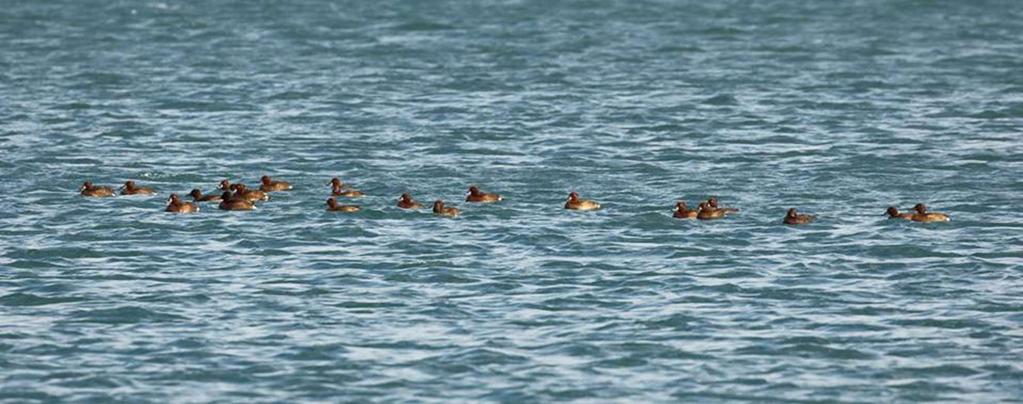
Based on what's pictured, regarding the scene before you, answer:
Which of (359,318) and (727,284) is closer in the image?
(359,318)

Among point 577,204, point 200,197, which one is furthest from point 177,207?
point 577,204

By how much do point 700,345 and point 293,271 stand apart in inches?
268

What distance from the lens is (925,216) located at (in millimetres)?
30953

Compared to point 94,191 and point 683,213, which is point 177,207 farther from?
point 683,213

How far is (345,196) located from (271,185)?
1387mm

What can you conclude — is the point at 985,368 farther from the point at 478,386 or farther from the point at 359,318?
the point at 359,318

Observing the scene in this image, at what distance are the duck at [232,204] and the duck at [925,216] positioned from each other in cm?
Answer: 1040

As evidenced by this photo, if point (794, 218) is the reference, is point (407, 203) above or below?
above

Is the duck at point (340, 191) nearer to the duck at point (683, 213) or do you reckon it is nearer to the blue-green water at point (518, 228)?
the blue-green water at point (518, 228)

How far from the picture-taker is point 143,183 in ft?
115

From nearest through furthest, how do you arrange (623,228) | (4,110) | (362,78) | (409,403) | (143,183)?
1. (409,403)
2. (623,228)
3. (143,183)
4. (4,110)
5. (362,78)

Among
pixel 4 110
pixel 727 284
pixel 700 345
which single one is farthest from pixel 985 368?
pixel 4 110

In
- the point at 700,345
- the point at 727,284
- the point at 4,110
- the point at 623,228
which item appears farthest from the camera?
the point at 4,110

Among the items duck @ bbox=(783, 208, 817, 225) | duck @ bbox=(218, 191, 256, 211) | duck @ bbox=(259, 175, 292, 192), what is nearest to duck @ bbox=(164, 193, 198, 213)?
duck @ bbox=(218, 191, 256, 211)
